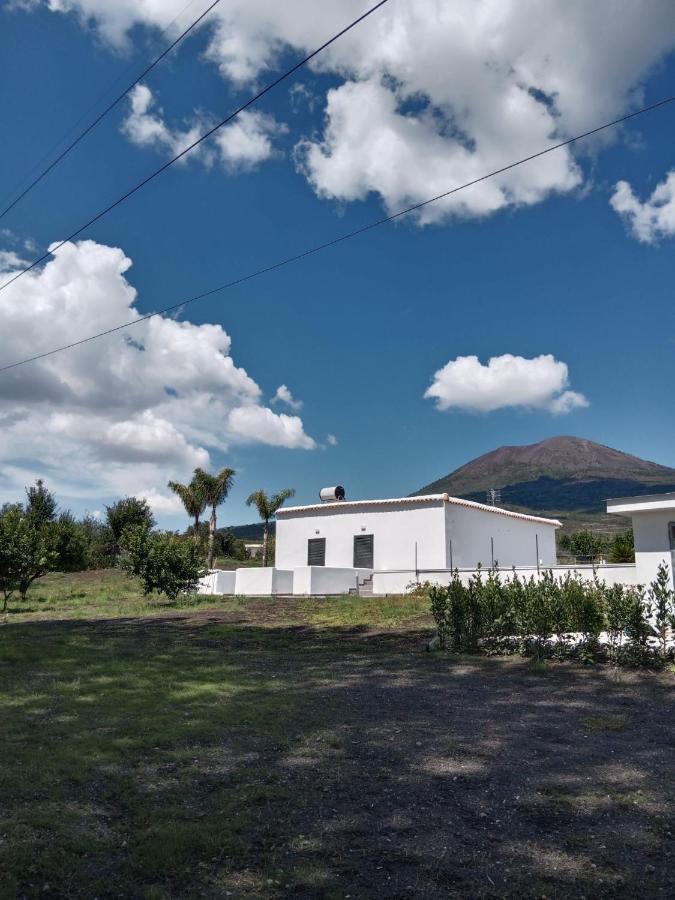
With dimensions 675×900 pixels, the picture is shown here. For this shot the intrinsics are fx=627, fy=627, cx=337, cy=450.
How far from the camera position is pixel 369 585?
26812 millimetres

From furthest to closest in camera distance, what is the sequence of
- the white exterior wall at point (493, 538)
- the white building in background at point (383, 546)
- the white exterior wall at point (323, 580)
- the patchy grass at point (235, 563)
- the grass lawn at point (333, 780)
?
the patchy grass at point (235, 563) < the white exterior wall at point (493, 538) < the white building in background at point (383, 546) < the white exterior wall at point (323, 580) < the grass lawn at point (333, 780)

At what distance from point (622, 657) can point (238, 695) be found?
6.10 meters

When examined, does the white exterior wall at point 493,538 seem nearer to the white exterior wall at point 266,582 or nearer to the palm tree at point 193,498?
the white exterior wall at point 266,582

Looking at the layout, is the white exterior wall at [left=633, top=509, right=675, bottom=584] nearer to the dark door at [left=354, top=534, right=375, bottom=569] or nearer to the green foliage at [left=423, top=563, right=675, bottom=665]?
the green foliage at [left=423, top=563, right=675, bottom=665]

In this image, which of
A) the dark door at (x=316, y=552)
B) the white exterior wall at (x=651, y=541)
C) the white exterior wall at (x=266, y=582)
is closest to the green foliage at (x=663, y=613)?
the white exterior wall at (x=651, y=541)

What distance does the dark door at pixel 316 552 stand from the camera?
Answer: 3072 centimetres

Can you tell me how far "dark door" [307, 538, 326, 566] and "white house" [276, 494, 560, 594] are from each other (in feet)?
0.16

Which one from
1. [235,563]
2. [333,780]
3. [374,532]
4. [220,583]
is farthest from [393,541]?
[333,780]

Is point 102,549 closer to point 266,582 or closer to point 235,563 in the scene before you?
point 235,563

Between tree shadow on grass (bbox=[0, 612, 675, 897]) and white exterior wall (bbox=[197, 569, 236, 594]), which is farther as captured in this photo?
white exterior wall (bbox=[197, 569, 236, 594])

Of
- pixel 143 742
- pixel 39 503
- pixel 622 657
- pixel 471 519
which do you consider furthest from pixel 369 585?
pixel 39 503

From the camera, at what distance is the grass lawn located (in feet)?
11.6

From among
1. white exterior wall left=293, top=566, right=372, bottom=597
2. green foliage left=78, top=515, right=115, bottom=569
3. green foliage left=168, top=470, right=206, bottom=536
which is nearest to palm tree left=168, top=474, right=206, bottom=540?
green foliage left=168, top=470, right=206, bottom=536

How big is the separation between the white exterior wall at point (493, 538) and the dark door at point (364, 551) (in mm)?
3832
